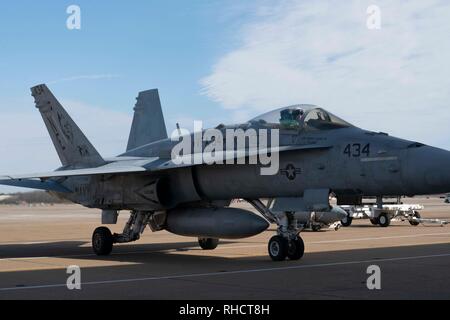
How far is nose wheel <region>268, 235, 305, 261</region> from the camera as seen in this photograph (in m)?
11.6

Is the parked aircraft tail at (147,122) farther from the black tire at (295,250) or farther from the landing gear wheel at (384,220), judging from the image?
the landing gear wheel at (384,220)

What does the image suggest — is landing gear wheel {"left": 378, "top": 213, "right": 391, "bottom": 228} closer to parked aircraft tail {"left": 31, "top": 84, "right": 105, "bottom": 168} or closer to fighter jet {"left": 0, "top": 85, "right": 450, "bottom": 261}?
fighter jet {"left": 0, "top": 85, "right": 450, "bottom": 261}

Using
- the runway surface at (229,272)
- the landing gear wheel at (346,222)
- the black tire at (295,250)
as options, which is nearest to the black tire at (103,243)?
the runway surface at (229,272)

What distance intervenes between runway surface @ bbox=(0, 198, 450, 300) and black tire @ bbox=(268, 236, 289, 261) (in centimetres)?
26

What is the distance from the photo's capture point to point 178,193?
13.3 m

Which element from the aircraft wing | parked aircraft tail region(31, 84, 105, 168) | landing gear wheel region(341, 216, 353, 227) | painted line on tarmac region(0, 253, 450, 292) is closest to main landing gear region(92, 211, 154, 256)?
the aircraft wing

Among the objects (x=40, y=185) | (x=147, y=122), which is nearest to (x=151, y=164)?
(x=40, y=185)

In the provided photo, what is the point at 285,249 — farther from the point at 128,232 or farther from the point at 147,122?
the point at 147,122

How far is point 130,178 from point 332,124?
16.2ft

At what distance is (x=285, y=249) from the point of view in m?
11.6

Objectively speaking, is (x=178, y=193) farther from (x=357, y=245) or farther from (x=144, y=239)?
(x=144, y=239)

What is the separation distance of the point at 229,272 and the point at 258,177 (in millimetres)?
A: 2364
